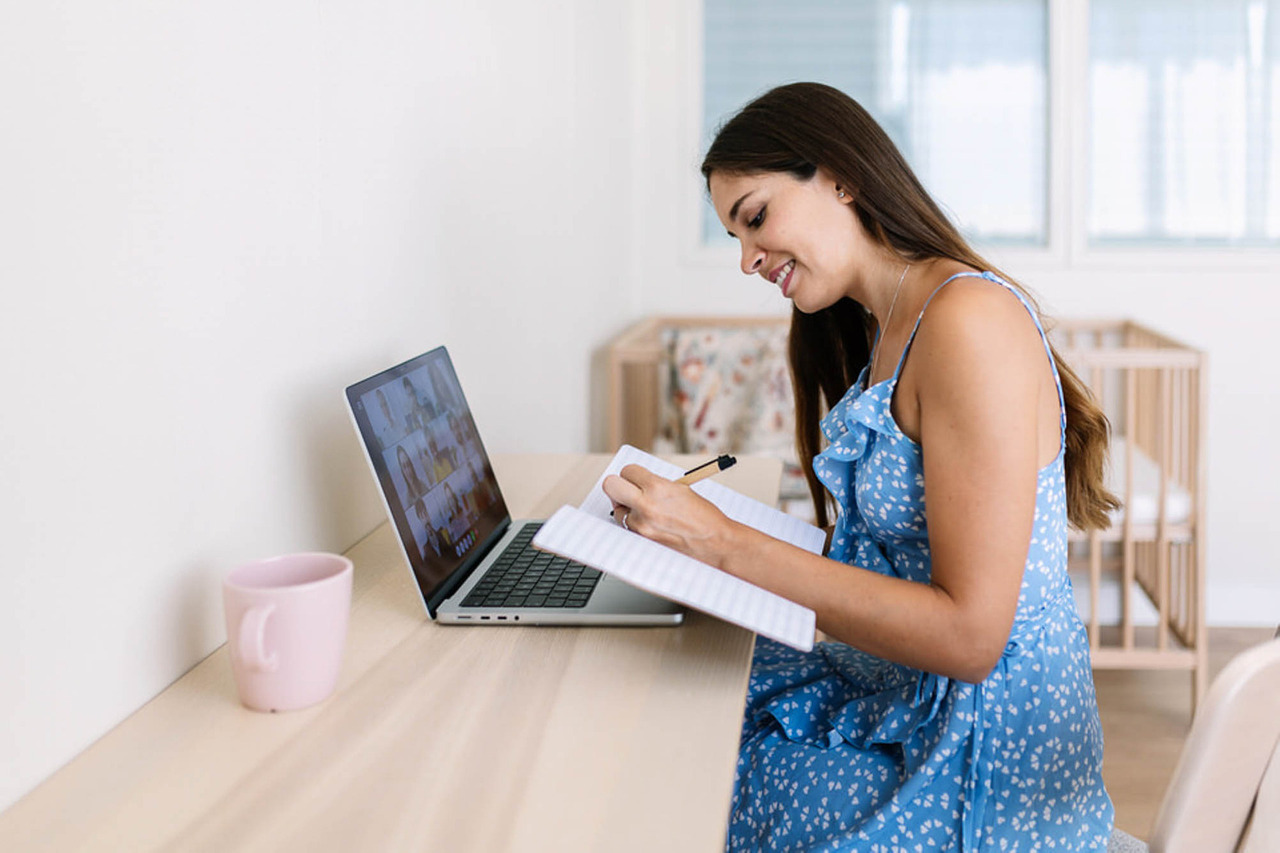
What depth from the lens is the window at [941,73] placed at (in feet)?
10.0

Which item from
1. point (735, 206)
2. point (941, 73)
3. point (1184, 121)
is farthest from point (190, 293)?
point (1184, 121)

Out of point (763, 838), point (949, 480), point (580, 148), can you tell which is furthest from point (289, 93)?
point (580, 148)

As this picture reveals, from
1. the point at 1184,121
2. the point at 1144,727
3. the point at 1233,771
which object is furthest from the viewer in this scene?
the point at 1184,121

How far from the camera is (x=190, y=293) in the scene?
0.87 m

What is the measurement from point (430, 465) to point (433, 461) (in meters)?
0.01

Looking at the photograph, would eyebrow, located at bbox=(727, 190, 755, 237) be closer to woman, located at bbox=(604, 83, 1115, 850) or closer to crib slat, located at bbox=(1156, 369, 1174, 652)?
woman, located at bbox=(604, 83, 1115, 850)

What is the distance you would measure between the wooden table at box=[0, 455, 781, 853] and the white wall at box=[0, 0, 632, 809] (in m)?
0.05

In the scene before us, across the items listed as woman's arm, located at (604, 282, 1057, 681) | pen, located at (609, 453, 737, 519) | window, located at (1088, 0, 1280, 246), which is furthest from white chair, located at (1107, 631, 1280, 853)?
window, located at (1088, 0, 1280, 246)

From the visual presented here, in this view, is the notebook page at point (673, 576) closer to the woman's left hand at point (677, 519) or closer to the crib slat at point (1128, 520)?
the woman's left hand at point (677, 519)

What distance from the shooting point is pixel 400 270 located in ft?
4.35

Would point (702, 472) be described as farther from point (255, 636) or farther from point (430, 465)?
point (255, 636)

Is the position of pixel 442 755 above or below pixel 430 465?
below

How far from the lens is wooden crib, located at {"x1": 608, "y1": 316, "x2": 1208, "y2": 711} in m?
2.44

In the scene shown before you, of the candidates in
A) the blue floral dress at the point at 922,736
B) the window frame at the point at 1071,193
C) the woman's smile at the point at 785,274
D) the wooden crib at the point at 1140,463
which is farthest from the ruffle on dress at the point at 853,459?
the window frame at the point at 1071,193
